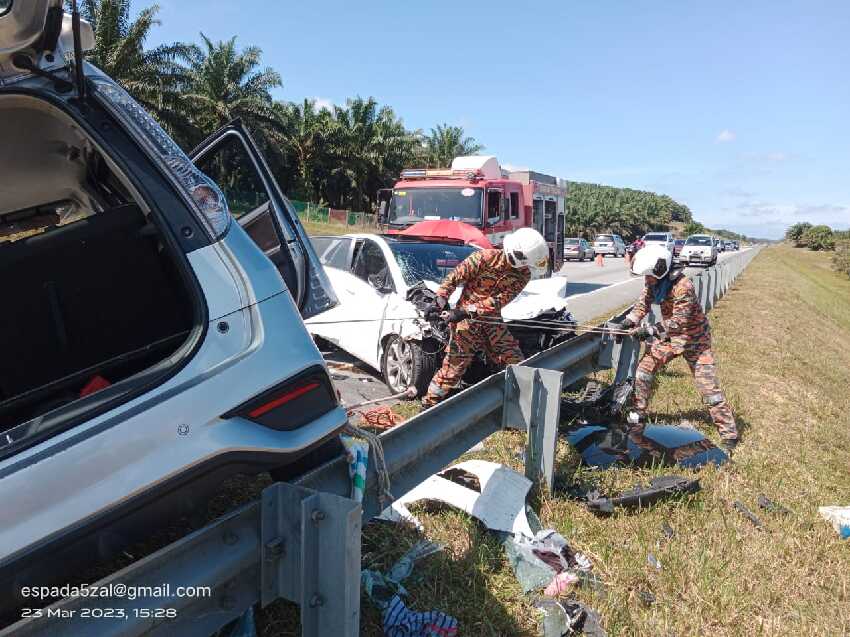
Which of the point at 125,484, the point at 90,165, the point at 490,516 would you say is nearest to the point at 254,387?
the point at 125,484

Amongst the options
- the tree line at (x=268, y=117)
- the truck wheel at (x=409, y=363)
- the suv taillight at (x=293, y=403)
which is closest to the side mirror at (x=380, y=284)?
the truck wheel at (x=409, y=363)

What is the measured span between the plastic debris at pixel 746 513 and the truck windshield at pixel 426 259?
3.70m

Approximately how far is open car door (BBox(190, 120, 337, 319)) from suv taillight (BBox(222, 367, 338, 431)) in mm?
738

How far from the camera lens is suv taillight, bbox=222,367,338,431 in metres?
1.98

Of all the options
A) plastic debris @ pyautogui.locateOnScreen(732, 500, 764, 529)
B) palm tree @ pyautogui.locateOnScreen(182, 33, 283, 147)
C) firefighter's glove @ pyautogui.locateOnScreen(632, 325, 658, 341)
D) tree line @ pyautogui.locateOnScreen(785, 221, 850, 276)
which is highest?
palm tree @ pyautogui.locateOnScreen(182, 33, 283, 147)

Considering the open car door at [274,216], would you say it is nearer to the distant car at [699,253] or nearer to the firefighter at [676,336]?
the firefighter at [676,336]

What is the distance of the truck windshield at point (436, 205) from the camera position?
39.6 ft

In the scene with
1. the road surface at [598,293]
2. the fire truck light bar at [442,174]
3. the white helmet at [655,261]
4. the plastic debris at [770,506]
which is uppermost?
the fire truck light bar at [442,174]

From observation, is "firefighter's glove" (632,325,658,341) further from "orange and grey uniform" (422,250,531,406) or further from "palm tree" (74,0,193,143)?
"palm tree" (74,0,193,143)

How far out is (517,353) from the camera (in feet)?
17.2

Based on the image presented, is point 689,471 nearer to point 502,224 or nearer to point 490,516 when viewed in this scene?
point 490,516

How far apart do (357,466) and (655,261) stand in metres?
3.81

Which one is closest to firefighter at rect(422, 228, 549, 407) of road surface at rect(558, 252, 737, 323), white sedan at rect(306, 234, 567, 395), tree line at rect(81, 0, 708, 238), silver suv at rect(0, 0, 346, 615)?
white sedan at rect(306, 234, 567, 395)

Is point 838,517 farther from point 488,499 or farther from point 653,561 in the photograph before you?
point 488,499
